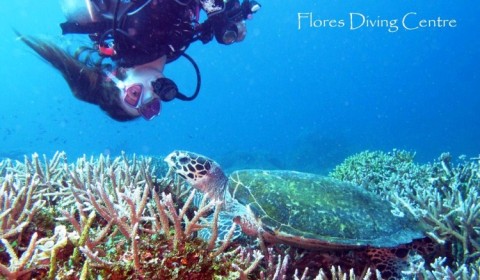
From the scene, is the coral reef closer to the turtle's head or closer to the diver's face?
the turtle's head

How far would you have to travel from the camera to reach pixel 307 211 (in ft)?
10.1

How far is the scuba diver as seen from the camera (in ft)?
11.1

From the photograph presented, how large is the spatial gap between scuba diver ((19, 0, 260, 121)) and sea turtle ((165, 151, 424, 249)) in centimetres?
89

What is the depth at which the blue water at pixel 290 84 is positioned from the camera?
2707 inches

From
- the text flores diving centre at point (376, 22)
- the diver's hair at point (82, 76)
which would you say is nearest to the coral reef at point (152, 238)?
the diver's hair at point (82, 76)

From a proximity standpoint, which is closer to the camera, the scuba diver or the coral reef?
the coral reef

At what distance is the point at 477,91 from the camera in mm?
76875

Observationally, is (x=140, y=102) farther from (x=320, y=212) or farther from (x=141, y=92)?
(x=320, y=212)

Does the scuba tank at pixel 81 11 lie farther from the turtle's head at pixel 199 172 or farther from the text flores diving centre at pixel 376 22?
the text flores diving centre at pixel 376 22

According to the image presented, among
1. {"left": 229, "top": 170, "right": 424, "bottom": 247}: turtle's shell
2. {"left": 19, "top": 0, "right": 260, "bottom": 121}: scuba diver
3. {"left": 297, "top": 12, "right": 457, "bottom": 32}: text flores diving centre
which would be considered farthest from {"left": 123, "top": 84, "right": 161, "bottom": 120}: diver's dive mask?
{"left": 297, "top": 12, "right": 457, "bottom": 32}: text flores diving centre

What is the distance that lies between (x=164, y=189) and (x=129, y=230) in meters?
2.08

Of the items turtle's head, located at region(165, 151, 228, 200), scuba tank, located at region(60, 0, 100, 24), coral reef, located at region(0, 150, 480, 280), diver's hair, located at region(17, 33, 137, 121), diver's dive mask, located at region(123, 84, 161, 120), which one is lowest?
coral reef, located at region(0, 150, 480, 280)

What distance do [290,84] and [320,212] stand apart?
333 ft

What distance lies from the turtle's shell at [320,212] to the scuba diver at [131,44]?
152 cm
